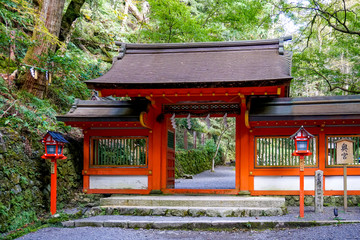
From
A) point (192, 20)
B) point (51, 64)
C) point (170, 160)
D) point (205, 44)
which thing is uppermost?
point (192, 20)

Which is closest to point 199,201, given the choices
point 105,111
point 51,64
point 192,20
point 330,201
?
point 330,201

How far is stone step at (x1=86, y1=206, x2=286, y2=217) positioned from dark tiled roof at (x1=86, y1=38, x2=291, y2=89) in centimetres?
263

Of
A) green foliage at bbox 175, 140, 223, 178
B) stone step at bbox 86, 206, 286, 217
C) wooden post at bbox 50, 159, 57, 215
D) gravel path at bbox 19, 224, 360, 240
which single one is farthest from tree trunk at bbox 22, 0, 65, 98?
green foliage at bbox 175, 140, 223, 178

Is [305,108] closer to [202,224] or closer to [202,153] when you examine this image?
[202,224]

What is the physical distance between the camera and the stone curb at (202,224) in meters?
5.77

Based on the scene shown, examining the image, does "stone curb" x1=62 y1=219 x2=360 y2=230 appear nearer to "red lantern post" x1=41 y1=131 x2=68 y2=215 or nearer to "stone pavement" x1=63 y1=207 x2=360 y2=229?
"stone pavement" x1=63 y1=207 x2=360 y2=229

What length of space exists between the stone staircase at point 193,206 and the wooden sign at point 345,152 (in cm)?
158

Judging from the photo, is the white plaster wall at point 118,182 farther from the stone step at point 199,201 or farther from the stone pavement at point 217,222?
the stone pavement at point 217,222

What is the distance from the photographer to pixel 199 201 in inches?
276

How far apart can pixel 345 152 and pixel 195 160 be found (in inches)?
531

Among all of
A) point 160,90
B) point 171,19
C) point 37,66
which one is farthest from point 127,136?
point 171,19

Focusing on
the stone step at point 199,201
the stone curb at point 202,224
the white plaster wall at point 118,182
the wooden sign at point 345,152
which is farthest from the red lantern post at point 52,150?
the wooden sign at point 345,152

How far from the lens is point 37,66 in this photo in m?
8.76

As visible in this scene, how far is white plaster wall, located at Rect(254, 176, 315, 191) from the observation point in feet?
24.8
